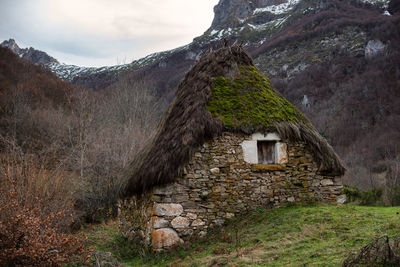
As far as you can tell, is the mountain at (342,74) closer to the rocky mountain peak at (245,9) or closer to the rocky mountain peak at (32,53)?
the rocky mountain peak at (32,53)

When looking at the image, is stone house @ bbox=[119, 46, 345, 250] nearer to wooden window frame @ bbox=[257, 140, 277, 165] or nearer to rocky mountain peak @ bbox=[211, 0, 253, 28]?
wooden window frame @ bbox=[257, 140, 277, 165]

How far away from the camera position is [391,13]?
5262 centimetres

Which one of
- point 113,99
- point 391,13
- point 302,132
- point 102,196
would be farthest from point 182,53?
point 302,132

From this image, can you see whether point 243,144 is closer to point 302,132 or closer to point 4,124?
point 302,132

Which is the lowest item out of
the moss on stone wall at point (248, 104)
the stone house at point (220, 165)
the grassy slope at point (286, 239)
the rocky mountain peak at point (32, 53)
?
the grassy slope at point (286, 239)

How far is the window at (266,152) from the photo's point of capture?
742cm

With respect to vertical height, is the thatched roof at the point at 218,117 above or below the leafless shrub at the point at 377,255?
above

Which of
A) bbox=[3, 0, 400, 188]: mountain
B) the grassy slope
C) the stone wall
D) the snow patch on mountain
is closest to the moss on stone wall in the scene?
the stone wall

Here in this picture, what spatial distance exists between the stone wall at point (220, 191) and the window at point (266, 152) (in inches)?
10.1

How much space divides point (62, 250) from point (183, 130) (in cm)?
316

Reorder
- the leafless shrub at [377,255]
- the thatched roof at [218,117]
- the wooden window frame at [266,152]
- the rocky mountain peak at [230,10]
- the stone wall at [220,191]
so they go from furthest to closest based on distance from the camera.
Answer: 1. the rocky mountain peak at [230,10]
2. the wooden window frame at [266,152]
3. the thatched roof at [218,117]
4. the stone wall at [220,191]
5. the leafless shrub at [377,255]

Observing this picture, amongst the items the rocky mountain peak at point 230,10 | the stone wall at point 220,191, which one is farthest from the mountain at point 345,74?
the rocky mountain peak at point 230,10

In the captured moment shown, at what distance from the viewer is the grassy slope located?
464cm

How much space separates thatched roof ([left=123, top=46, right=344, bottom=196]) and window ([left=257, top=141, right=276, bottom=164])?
16.0 inches
